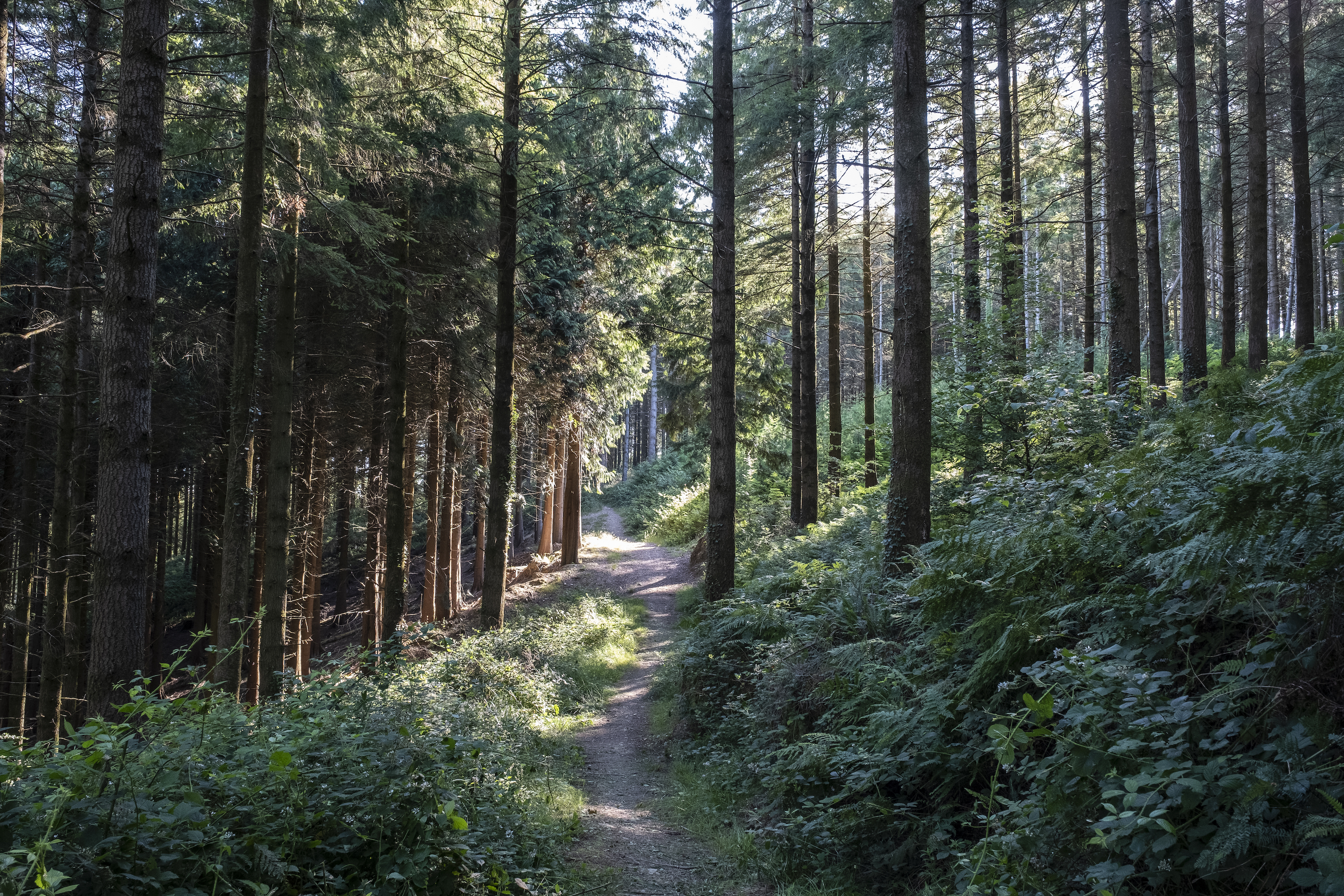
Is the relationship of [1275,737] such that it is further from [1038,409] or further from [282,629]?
[282,629]

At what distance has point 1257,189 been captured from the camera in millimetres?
14391

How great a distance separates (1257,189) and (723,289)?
1154 cm

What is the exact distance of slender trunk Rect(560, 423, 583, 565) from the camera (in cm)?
2409

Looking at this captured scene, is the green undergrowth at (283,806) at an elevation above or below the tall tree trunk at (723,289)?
below

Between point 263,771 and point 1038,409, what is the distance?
8.94 meters

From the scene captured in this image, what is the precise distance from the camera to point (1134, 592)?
4.17 metres

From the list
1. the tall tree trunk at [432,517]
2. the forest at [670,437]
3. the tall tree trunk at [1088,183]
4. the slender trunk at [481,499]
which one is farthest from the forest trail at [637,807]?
the tall tree trunk at [1088,183]

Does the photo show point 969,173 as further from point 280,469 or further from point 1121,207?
point 280,469

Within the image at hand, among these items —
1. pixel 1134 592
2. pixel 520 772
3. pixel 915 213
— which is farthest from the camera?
pixel 915 213

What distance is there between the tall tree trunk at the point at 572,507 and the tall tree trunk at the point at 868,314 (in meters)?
9.12

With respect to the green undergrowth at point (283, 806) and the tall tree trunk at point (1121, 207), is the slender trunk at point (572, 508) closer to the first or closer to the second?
the tall tree trunk at point (1121, 207)

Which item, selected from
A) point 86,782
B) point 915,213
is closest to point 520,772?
point 86,782

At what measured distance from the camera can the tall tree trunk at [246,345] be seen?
8352 millimetres

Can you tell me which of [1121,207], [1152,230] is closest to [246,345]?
[1121,207]
